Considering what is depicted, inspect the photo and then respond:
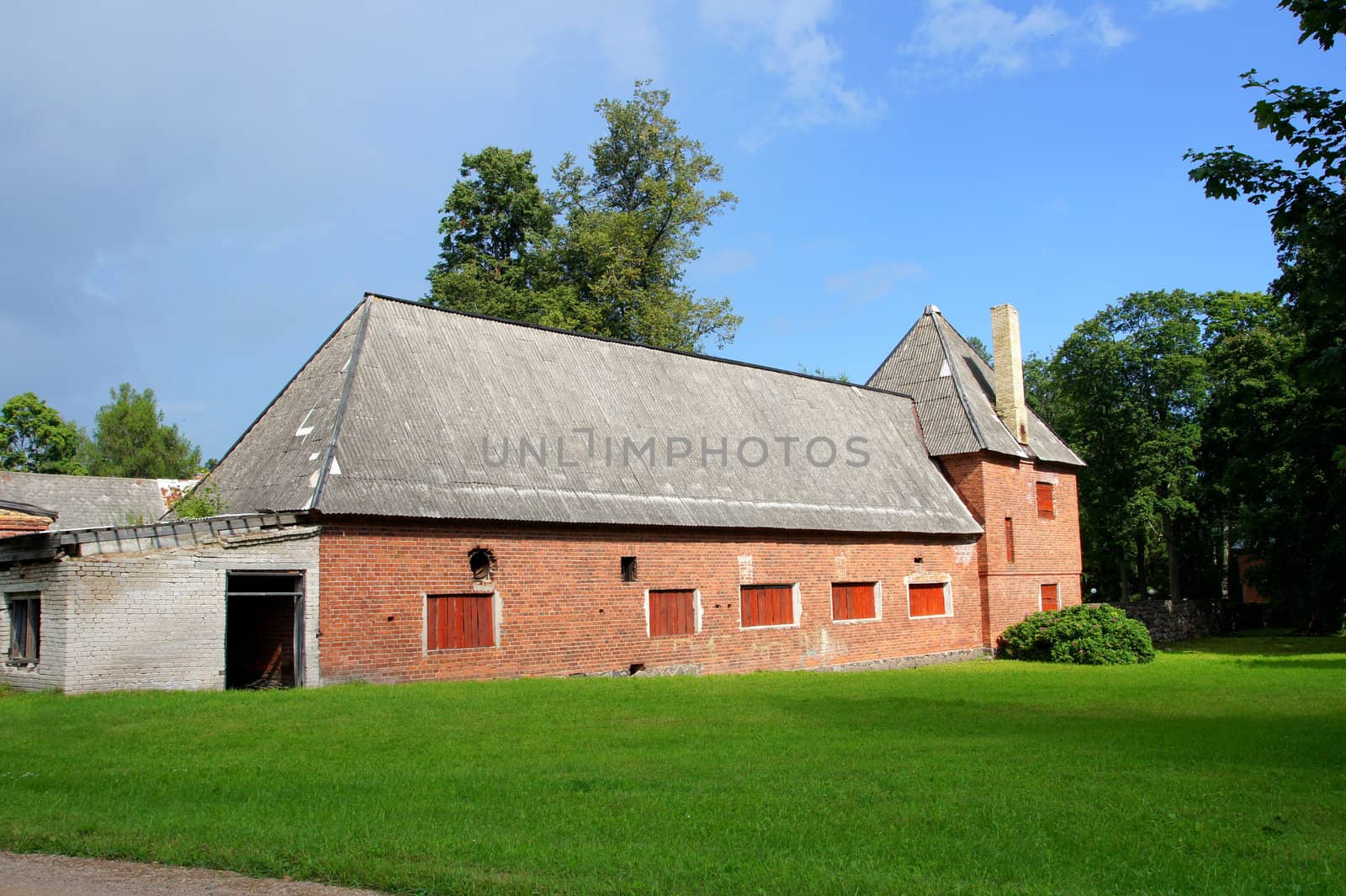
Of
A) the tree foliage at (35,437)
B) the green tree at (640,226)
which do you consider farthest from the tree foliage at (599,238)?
the tree foliage at (35,437)

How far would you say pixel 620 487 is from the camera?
2080cm

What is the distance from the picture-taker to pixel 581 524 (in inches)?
762

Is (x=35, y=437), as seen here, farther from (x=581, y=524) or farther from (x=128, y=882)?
(x=128, y=882)

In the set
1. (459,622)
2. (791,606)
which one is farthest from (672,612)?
(459,622)

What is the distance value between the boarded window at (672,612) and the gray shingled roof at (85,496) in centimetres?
1714

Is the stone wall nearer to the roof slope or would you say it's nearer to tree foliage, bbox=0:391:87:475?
the roof slope

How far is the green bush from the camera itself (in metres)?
26.5

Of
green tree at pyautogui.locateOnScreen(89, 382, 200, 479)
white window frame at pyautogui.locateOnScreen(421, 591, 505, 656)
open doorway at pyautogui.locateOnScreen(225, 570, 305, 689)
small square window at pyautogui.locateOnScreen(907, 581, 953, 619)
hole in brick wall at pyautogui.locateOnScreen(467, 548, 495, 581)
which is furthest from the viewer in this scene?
green tree at pyautogui.locateOnScreen(89, 382, 200, 479)

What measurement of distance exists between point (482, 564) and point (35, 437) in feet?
154

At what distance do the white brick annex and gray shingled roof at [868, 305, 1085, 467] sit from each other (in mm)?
19195

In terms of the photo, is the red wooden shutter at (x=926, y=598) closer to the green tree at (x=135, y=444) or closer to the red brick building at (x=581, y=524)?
the red brick building at (x=581, y=524)

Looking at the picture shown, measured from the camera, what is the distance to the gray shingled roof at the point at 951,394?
29.6 meters

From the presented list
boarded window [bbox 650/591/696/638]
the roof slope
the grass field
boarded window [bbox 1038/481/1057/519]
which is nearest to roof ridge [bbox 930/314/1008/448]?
the roof slope

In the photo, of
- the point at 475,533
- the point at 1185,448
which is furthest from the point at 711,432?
the point at 1185,448
